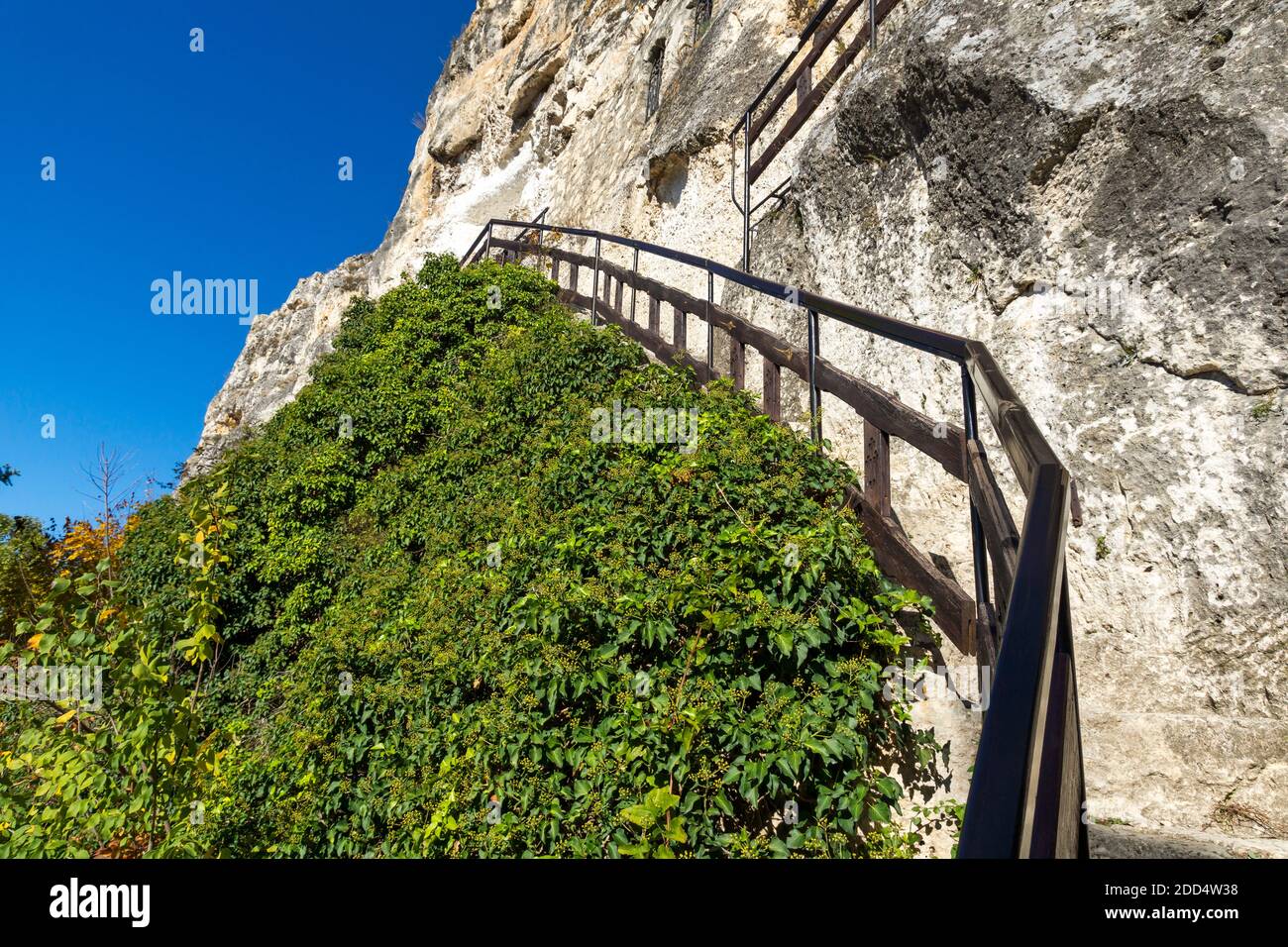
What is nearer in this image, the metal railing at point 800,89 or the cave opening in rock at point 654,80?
the metal railing at point 800,89

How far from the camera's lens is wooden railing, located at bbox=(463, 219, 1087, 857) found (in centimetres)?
→ 106

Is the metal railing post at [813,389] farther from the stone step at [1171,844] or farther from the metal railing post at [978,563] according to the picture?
the stone step at [1171,844]

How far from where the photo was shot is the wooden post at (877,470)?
397 cm

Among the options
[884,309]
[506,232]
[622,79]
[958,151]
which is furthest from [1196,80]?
[506,232]

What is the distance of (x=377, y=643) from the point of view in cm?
502

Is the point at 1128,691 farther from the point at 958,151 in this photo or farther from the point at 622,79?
the point at 622,79

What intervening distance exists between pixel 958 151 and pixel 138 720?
5098mm

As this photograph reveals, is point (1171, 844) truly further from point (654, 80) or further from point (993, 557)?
point (654, 80)

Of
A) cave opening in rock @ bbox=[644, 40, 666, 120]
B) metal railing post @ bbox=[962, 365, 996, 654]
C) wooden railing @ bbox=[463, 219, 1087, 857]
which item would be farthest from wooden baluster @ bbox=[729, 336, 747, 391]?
cave opening in rock @ bbox=[644, 40, 666, 120]

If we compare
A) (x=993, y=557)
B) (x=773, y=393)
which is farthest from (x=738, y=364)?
(x=993, y=557)

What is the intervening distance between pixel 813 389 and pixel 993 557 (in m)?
2.30

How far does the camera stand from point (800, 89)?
8398 millimetres

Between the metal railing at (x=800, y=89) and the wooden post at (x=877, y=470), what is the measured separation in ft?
14.6

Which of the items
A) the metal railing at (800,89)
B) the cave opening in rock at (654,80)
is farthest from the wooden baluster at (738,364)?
the cave opening in rock at (654,80)
